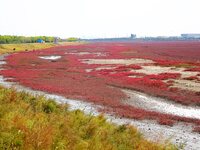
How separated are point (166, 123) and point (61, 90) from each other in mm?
14721

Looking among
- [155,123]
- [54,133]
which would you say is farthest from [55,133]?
[155,123]

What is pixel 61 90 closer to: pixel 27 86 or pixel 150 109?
pixel 27 86

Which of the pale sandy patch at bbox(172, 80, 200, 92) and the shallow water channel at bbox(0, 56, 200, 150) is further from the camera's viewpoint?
the pale sandy patch at bbox(172, 80, 200, 92)

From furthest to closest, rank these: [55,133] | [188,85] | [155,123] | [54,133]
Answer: [188,85] → [155,123] → [55,133] → [54,133]

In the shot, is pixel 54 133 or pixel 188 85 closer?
pixel 54 133

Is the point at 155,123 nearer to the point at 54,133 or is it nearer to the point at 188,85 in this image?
the point at 54,133

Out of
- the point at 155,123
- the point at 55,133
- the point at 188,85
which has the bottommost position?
the point at 188,85

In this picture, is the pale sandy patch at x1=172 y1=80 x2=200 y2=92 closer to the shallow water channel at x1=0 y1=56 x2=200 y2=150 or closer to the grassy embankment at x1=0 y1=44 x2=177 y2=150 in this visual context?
the shallow water channel at x1=0 y1=56 x2=200 y2=150

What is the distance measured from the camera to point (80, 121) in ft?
50.5

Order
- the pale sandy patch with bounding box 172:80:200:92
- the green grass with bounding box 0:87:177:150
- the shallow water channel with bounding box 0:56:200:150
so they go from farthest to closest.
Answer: the pale sandy patch with bounding box 172:80:200:92
the shallow water channel with bounding box 0:56:200:150
the green grass with bounding box 0:87:177:150

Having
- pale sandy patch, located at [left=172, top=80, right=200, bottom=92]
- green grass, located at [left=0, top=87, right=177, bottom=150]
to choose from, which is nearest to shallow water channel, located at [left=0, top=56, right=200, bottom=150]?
green grass, located at [left=0, top=87, right=177, bottom=150]

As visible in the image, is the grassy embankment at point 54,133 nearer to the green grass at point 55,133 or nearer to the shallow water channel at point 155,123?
the green grass at point 55,133

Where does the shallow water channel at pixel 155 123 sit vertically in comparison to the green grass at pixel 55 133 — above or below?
below

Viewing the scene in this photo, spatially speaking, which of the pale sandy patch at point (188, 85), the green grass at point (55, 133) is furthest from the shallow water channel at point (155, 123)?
the pale sandy patch at point (188, 85)
